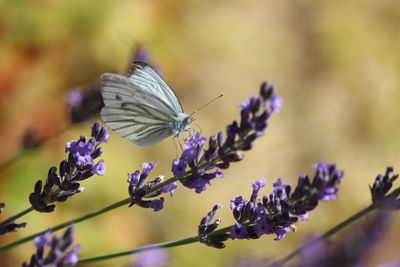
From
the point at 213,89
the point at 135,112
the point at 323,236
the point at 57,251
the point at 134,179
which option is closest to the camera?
the point at 57,251

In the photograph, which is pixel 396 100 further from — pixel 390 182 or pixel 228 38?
pixel 390 182

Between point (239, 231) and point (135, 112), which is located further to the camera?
point (135, 112)

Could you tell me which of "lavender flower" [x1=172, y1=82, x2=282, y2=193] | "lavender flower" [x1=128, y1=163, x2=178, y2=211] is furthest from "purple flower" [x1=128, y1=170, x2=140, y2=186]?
"lavender flower" [x1=172, y1=82, x2=282, y2=193]

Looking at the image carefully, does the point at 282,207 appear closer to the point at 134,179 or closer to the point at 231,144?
the point at 231,144

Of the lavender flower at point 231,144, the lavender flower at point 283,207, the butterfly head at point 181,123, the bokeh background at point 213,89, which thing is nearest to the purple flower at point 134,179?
the lavender flower at point 231,144

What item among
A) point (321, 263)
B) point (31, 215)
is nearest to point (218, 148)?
point (321, 263)

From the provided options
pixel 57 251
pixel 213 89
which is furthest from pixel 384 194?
pixel 213 89

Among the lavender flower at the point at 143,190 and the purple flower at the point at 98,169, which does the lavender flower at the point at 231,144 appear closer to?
the lavender flower at the point at 143,190
